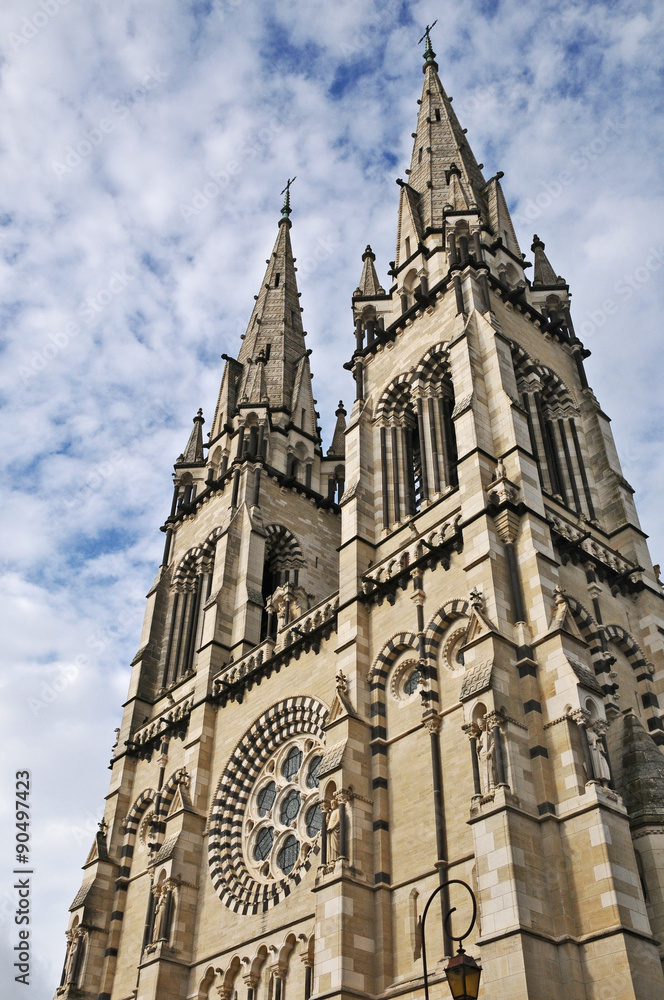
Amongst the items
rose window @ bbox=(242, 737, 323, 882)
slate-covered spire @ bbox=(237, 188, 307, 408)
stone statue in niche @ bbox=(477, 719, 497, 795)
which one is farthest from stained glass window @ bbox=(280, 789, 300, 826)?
slate-covered spire @ bbox=(237, 188, 307, 408)

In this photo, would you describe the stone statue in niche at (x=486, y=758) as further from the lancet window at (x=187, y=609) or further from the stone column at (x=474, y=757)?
the lancet window at (x=187, y=609)

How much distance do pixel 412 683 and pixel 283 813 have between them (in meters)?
5.06

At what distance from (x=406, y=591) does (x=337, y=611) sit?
224cm

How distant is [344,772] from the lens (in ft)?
60.4

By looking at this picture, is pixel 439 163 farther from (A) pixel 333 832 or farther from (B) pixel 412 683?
(A) pixel 333 832

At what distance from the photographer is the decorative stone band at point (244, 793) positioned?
840 inches

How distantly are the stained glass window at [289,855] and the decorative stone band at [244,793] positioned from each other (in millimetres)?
437

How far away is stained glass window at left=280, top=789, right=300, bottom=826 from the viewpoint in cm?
2195

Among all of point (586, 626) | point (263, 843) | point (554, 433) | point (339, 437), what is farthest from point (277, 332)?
point (586, 626)

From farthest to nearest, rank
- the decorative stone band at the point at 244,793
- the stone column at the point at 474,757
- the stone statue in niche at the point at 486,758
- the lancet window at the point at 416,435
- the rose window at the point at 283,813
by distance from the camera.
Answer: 1. the lancet window at the point at 416,435
2. the decorative stone band at the point at 244,793
3. the rose window at the point at 283,813
4. the stone column at the point at 474,757
5. the stone statue in niche at the point at 486,758

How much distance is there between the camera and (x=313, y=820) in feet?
69.6

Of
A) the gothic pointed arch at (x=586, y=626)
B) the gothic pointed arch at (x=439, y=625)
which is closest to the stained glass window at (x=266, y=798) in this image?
the gothic pointed arch at (x=439, y=625)

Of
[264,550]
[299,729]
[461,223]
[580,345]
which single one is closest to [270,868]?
[299,729]

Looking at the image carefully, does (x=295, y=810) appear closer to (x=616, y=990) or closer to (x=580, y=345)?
(x=616, y=990)
